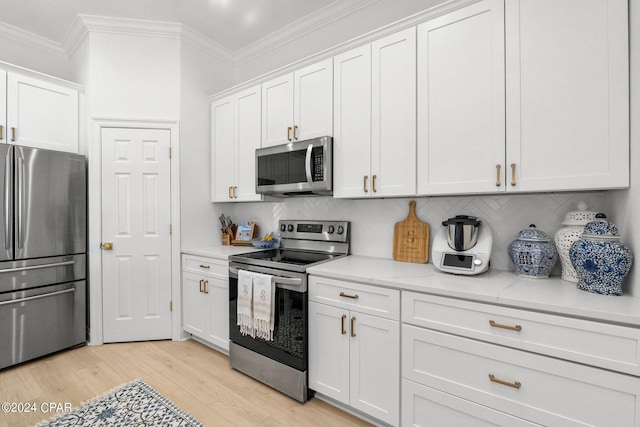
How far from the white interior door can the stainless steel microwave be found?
3.67 ft

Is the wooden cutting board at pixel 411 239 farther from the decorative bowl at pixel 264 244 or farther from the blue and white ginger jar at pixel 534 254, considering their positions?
the decorative bowl at pixel 264 244

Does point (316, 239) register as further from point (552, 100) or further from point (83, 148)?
point (83, 148)

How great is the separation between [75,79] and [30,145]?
3.29 feet

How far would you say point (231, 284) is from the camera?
7.95 feet

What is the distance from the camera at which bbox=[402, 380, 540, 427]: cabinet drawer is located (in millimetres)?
1360

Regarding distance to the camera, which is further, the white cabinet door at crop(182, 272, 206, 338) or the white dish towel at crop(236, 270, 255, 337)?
the white cabinet door at crop(182, 272, 206, 338)

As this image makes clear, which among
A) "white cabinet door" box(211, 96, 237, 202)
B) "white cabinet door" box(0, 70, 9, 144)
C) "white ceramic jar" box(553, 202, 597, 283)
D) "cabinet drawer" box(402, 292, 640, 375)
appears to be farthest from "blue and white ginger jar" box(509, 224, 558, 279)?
"white cabinet door" box(0, 70, 9, 144)

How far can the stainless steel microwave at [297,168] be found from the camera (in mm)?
2256

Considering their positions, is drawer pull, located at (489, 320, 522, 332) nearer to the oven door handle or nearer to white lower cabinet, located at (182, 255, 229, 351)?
the oven door handle

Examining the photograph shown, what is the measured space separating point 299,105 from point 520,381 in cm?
224

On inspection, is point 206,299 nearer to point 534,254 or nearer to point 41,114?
point 41,114

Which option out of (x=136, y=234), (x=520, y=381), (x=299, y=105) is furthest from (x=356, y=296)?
(x=136, y=234)

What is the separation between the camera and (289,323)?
6.72ft

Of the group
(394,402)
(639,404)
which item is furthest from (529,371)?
(394,402)
